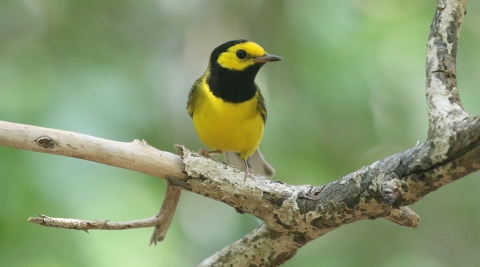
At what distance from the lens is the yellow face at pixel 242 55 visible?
2301 mm

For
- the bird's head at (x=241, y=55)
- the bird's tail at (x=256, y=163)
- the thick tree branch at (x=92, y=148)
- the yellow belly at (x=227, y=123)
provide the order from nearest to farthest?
the thick tree branch at (x=92, y=148) < the yellow belly at (x=227, y=123) < the bird's head at (x=241, y=55) < the bird's tail at (x=256, y=163)

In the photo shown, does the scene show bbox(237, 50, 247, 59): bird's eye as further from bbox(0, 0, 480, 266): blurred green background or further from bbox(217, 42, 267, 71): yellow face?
bbox(0, 0, 480, 266): blurred green background

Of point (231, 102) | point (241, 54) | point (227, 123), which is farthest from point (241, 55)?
point (227, 123)

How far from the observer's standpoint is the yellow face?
230 centimetres

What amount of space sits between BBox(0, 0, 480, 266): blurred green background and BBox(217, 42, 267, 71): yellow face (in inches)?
17.8

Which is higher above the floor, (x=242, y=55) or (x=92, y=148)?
(x=242, y=55)

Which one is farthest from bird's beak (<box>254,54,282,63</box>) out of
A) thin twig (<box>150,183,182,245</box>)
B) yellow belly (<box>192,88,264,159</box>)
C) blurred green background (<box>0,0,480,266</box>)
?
thin twig (<box>150,183,182,245</box>)

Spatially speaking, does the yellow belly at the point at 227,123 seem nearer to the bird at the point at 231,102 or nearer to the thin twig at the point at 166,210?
the bird at the point at 231,102

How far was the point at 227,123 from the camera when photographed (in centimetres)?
217

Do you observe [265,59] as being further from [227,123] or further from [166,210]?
[166,210]

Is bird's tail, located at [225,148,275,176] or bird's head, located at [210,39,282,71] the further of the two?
bird's tail, located at [225,148,275,176]

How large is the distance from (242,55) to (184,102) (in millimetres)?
724

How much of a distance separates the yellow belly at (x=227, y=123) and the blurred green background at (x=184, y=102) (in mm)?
400

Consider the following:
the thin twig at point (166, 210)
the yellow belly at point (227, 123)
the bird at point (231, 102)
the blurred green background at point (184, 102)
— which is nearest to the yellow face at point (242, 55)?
the bird at point (231, 102)
